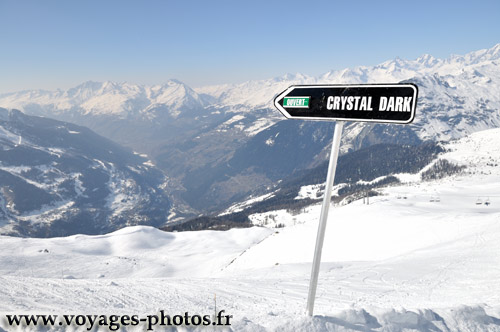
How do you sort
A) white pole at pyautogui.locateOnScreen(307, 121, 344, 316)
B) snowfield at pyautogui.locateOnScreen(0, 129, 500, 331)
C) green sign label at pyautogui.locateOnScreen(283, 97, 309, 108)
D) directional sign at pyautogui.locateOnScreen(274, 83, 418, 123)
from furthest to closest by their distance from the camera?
snowfield at pyautogui.locateOnScreen(0, 129, 500, 331) < green sign label at pyautogui.locateOnScreen(283, 97, 309, 108) < white pole at pyautogui.locateOnScreen(307, 121, 344, 316) < directional sign at pyautogui.locateOnScreen(274, 83, 418, 123)

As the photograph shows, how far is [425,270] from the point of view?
64.4ft

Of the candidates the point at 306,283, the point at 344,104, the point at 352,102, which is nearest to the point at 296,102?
the point at 344,104

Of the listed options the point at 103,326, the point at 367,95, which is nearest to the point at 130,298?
the point at 103,326

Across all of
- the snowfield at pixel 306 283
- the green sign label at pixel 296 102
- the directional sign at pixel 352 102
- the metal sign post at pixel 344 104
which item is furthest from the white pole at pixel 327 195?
the snowfield at pixel 306 283

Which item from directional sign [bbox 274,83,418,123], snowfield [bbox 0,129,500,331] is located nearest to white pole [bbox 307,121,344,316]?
directional sign [bbox 274,83,418,123]

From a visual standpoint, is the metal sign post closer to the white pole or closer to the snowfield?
the white pole

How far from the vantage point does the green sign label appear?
519 cm

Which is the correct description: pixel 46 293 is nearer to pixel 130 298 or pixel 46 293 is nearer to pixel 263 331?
pixel 130 298

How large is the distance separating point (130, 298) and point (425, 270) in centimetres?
1856

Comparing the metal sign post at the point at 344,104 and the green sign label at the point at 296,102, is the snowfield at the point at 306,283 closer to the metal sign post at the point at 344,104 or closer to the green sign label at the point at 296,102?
the metal sign post at the point at 344,104

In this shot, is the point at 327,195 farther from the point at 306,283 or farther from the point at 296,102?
the point at 306,283

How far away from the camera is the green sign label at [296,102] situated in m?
5.19

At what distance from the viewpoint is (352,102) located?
4719 millimetres

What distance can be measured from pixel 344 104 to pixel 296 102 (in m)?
0.90
